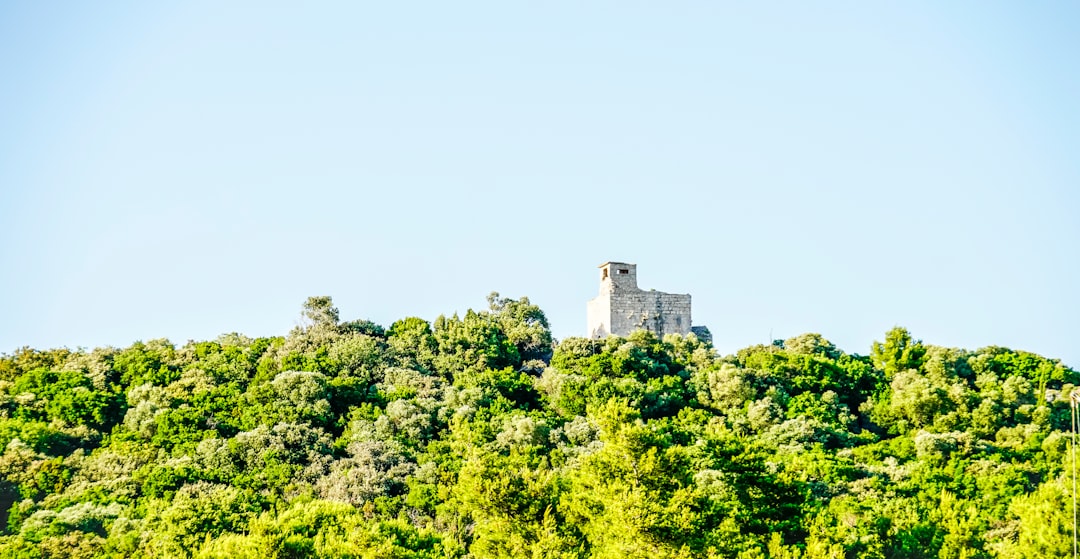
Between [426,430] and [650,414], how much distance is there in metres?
10.5

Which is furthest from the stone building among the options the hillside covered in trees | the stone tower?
the hillside covered in trees

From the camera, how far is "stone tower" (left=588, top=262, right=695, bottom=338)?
2704 inches

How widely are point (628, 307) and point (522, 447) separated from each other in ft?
73.5

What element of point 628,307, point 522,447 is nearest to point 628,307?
point 628,307

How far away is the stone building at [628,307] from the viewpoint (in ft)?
225

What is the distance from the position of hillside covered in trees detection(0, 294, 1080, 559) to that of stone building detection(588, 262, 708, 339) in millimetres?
2522

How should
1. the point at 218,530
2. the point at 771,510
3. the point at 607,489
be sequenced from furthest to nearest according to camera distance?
1. the point at 218,530
2. the point at 771,510
3. the point at 607,489

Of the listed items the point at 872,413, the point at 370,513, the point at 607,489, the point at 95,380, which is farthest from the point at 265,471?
the point at 872,413

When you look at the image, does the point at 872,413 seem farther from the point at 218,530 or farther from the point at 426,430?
the point at 218,530

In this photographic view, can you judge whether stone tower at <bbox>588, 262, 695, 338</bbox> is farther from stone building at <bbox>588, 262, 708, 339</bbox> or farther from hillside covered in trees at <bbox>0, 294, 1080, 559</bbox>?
hillside covered in trees at <bbox>0, 294, 1080, 559</bbox>

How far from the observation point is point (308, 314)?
6638 centimetres

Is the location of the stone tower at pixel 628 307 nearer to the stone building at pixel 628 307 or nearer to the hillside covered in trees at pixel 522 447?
the stone building at pixel 628 307

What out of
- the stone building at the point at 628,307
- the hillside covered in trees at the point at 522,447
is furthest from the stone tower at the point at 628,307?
the hillside covered in trees at the point at 522,447

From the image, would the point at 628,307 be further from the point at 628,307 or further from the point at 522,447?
the point at 522,447
